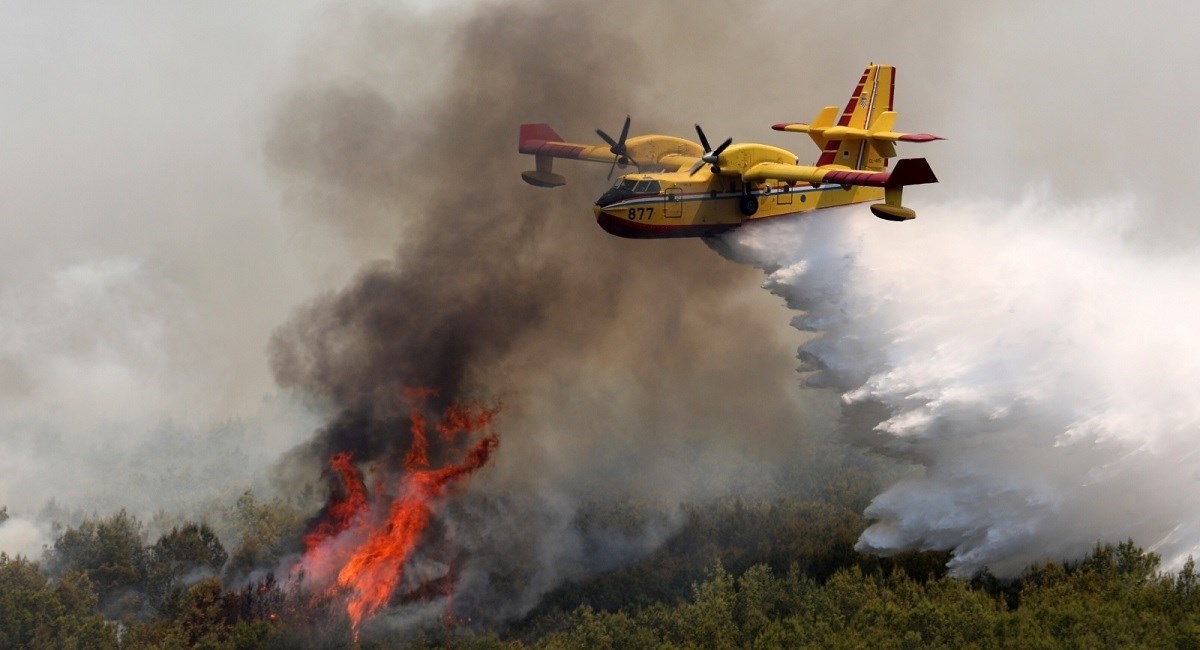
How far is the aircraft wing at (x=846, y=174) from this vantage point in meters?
42.1

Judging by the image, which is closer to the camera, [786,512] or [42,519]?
[786,512]

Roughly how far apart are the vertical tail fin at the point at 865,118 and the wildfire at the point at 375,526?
593 inches

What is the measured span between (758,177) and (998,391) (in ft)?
30.1

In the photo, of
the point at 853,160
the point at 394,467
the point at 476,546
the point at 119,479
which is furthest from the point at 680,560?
the point at 119,479

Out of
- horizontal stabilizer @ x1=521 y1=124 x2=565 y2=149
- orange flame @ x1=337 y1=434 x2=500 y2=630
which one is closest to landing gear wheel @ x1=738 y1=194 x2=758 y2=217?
horizontal stabilizer @ x1=521 y1=124 x2=565 y2=149

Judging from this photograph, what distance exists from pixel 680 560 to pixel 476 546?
8.71 m

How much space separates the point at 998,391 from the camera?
44344 mm

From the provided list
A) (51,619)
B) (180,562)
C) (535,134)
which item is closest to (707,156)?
(535,134)

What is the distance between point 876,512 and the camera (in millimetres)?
45281

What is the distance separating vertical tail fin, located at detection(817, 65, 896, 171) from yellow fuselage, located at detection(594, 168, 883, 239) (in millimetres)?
2607

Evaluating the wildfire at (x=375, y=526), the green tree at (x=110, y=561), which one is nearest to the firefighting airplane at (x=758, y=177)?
the wildfire at (x=375, y=526)

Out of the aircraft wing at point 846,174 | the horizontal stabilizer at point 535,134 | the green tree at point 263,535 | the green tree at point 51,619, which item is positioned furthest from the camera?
the horizontal stabilizer at point 535,134

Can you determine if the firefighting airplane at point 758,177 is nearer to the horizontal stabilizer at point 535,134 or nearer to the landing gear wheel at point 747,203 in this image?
the landing gear wheel at point 747,203

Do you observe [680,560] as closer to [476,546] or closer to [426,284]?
[476,546]
